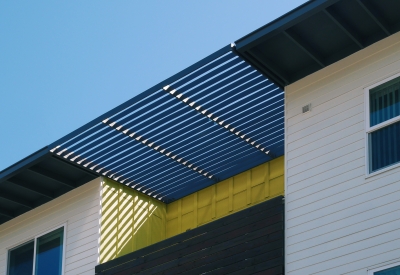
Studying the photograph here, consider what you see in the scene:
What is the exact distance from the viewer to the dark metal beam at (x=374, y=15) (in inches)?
533

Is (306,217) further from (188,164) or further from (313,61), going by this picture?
(188,164)

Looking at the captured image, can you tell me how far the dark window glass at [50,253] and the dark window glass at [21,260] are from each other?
0.83 feet

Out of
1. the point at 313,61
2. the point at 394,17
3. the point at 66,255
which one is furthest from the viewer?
the point at 66,255

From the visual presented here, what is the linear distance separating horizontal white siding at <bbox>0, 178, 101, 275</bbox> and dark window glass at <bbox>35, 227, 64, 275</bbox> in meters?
0.19

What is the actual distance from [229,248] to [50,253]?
5.04 meters

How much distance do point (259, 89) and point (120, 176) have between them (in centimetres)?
421

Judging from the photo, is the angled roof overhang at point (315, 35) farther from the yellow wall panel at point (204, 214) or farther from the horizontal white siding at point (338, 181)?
the yellow wall panel at point (204, 214)

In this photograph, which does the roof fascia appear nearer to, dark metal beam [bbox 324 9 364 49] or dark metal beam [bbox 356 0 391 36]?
dark metal beam [bbox 324 9 364 49]

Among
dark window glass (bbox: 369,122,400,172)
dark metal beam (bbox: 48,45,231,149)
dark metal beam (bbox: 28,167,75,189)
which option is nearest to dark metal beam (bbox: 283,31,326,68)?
dark metal beam (bbox: 48,45,231,149)

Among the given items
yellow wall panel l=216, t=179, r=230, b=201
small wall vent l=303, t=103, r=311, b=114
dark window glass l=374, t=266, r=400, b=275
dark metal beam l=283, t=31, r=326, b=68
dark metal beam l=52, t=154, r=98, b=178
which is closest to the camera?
dark window glass l=374, t=266, r=400, b=275

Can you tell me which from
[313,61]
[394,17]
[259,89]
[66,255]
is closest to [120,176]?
[66,255]

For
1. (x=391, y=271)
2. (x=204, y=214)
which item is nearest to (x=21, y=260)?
(x=204, y=214)

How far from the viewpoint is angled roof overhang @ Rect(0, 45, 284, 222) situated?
1530 cm

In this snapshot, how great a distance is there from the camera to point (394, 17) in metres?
13.8
